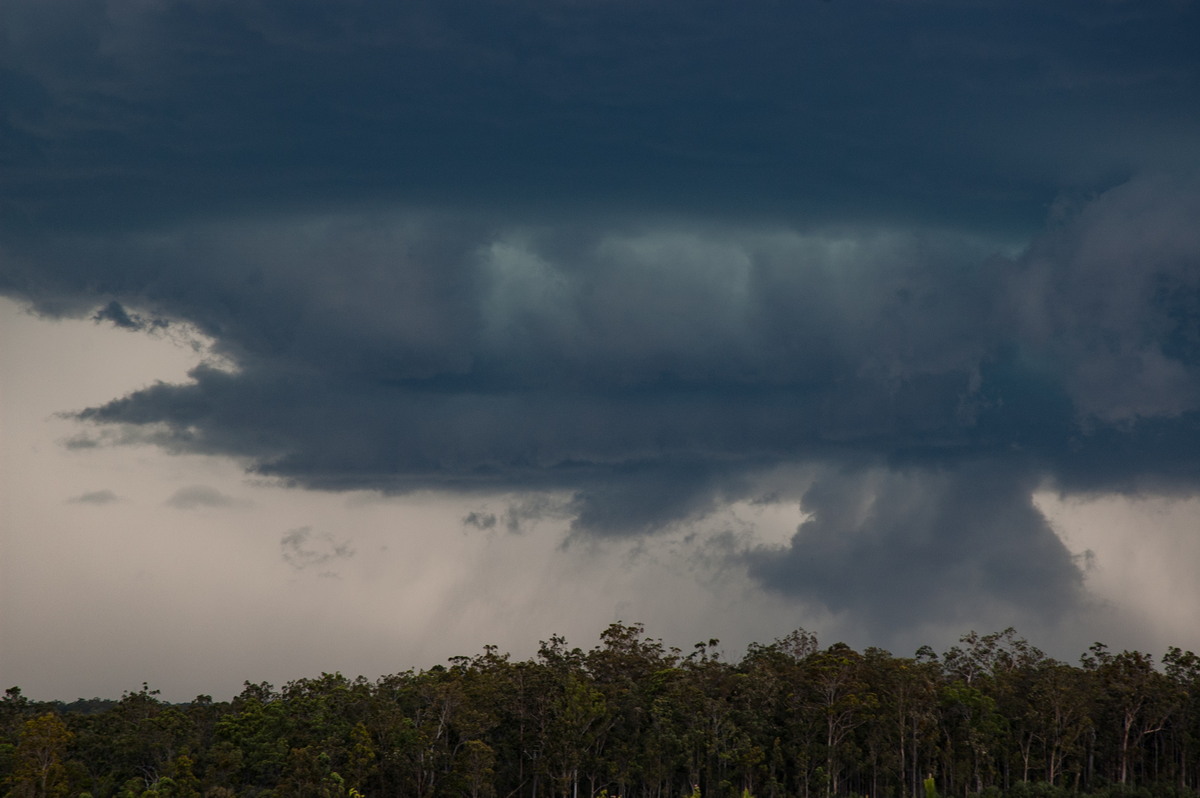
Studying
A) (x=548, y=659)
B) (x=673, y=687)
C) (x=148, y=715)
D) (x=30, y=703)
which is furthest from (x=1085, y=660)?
(x=30, y=703)

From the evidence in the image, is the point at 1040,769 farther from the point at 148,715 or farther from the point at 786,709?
the point at 148,715

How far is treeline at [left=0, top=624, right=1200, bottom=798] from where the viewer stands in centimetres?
9325

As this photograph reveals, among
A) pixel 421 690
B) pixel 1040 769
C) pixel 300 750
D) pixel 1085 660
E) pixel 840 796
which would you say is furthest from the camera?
pixel 1085 660

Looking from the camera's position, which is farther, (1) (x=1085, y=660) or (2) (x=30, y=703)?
(1) (x=1085, y=660)

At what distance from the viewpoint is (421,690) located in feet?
332

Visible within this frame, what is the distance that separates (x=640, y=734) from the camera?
104625mm

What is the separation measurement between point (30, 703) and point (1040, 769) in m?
93.8

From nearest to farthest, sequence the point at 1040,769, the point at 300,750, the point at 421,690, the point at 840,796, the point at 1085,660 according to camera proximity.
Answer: the point at 300,750, the point at 421,690, the point at 840,796, the point at 1040,769, the point at 1085,660

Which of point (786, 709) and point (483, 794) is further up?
point (786, 709)

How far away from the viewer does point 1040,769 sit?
11544 cm

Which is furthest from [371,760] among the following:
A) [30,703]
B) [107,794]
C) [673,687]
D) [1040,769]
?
[1040,769]

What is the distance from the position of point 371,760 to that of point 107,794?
19.4 m

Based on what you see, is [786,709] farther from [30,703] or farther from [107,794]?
[30,703]

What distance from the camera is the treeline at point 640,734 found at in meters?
93.2
